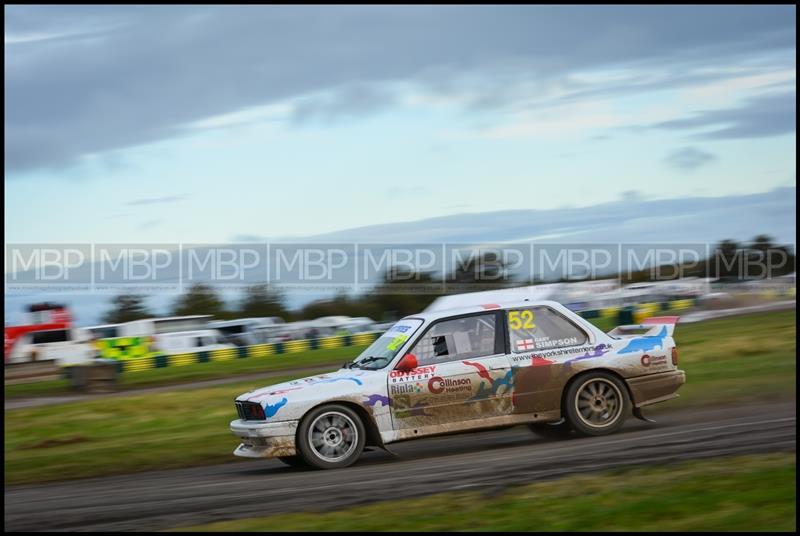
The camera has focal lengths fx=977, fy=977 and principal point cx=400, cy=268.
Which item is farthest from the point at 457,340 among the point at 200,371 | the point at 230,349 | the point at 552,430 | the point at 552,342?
the point at 230,349

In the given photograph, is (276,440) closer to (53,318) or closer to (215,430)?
(215,430)

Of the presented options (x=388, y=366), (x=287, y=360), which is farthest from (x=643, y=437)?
(x=287, y=360)

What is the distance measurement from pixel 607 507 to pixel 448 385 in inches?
141

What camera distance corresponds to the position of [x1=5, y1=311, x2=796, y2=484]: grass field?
40.2 feet

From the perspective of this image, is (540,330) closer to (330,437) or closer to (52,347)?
(330,437)

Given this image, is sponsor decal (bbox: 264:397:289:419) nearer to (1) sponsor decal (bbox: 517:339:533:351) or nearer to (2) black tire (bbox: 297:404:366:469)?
(2) black tire (bbox: 297:404:366:469)

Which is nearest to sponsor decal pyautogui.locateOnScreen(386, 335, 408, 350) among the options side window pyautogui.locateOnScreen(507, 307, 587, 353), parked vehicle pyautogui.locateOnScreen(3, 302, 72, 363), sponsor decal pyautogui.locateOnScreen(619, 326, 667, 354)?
side window pyautogui.locateOnScreen(507, 307, 587, 353)

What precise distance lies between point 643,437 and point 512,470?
7.10ft

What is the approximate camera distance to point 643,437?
392 inches

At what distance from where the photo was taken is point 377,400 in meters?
9.89

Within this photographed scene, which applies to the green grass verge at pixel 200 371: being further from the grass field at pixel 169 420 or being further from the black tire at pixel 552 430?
the black tire at pixel 552 430

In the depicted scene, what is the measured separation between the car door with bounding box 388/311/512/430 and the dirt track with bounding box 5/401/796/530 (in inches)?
17.7

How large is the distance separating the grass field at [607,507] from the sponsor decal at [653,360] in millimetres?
2715

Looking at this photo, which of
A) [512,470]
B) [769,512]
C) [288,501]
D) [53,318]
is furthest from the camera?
[53,318]
